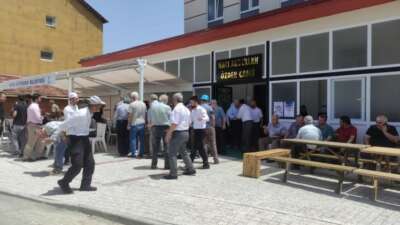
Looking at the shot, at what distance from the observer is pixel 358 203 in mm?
6508

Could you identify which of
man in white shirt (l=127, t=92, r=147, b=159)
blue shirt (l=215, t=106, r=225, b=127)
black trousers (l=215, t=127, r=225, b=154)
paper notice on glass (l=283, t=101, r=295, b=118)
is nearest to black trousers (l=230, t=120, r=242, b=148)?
black trousers (l=215, t=127, r=225, b=154)

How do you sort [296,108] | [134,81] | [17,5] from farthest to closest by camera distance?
[17,5], [134,81], [296,108]

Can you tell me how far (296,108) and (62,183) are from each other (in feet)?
20.5

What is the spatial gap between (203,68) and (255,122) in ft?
10.9

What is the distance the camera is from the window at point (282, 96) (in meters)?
11.0

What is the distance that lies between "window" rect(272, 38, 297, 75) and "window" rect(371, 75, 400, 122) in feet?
7.53

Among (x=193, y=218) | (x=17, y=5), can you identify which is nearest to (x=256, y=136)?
(x=193, y=218)

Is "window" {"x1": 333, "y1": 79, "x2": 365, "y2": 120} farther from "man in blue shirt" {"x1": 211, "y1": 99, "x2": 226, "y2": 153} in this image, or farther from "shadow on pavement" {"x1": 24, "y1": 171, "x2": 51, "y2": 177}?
"shadow on pavement" {"x1": 24, "y1": 171, "x2": 51, "y2": 177}

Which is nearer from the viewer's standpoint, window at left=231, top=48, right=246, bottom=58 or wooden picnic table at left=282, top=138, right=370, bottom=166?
wooden picnic table at left=282, top=138, right=370, bottom=166

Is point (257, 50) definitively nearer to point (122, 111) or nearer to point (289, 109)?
point (289, 109)

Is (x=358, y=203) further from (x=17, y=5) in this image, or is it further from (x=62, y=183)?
(x=17, y=5)

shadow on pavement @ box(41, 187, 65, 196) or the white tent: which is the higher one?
the white tent

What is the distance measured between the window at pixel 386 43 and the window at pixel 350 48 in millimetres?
231

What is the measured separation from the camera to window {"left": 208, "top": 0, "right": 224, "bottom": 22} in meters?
15.9
